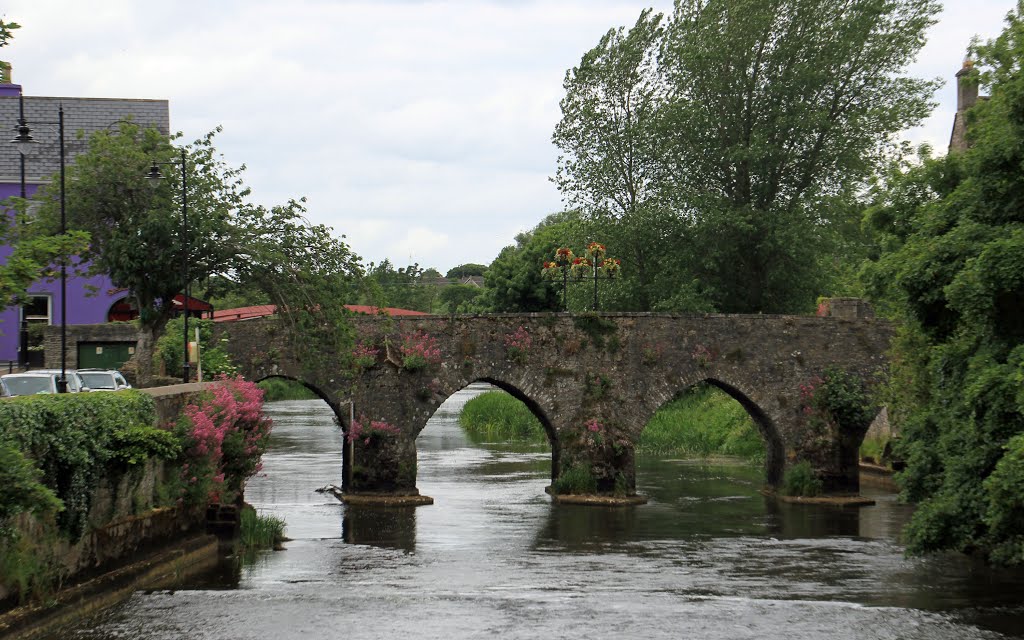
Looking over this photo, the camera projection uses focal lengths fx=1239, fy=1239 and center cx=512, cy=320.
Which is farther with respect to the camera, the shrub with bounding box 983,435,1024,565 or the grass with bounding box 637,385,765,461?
the grass with bounding box 637,385,765,461

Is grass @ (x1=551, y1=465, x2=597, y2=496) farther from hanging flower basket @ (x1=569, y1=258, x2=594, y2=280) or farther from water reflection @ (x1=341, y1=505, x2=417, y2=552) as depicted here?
hanging flower basket @ (x1=569, y1=258, x2=594, y2=280)

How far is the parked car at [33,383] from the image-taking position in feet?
78.1

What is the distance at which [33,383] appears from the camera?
955 inches

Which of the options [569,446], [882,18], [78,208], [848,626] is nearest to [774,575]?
[848,626]

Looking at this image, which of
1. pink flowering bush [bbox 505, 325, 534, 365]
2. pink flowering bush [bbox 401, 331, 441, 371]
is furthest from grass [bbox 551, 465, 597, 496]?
pink flowering bush [bbox 401, 331, 441, 371]

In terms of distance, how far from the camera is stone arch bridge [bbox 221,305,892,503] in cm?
Result: 3008

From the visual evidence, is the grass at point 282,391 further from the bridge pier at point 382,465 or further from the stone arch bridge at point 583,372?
the stone arch bridge at point 583,372

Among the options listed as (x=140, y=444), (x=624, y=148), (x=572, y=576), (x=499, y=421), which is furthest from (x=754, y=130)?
(x=140, y=444)

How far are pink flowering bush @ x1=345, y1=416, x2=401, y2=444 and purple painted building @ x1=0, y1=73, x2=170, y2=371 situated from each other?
11.1 metres

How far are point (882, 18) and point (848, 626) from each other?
27311 millimetres

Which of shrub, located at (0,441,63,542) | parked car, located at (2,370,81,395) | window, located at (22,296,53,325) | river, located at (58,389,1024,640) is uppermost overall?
window, located at (22,296,53,325)

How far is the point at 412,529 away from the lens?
26.3 metres

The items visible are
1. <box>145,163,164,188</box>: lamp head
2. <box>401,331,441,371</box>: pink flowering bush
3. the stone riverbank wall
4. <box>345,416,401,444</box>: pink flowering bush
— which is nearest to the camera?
the stone riverbank wall

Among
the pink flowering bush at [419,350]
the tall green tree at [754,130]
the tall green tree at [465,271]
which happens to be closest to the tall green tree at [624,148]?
the tall green tree at [754,130]
